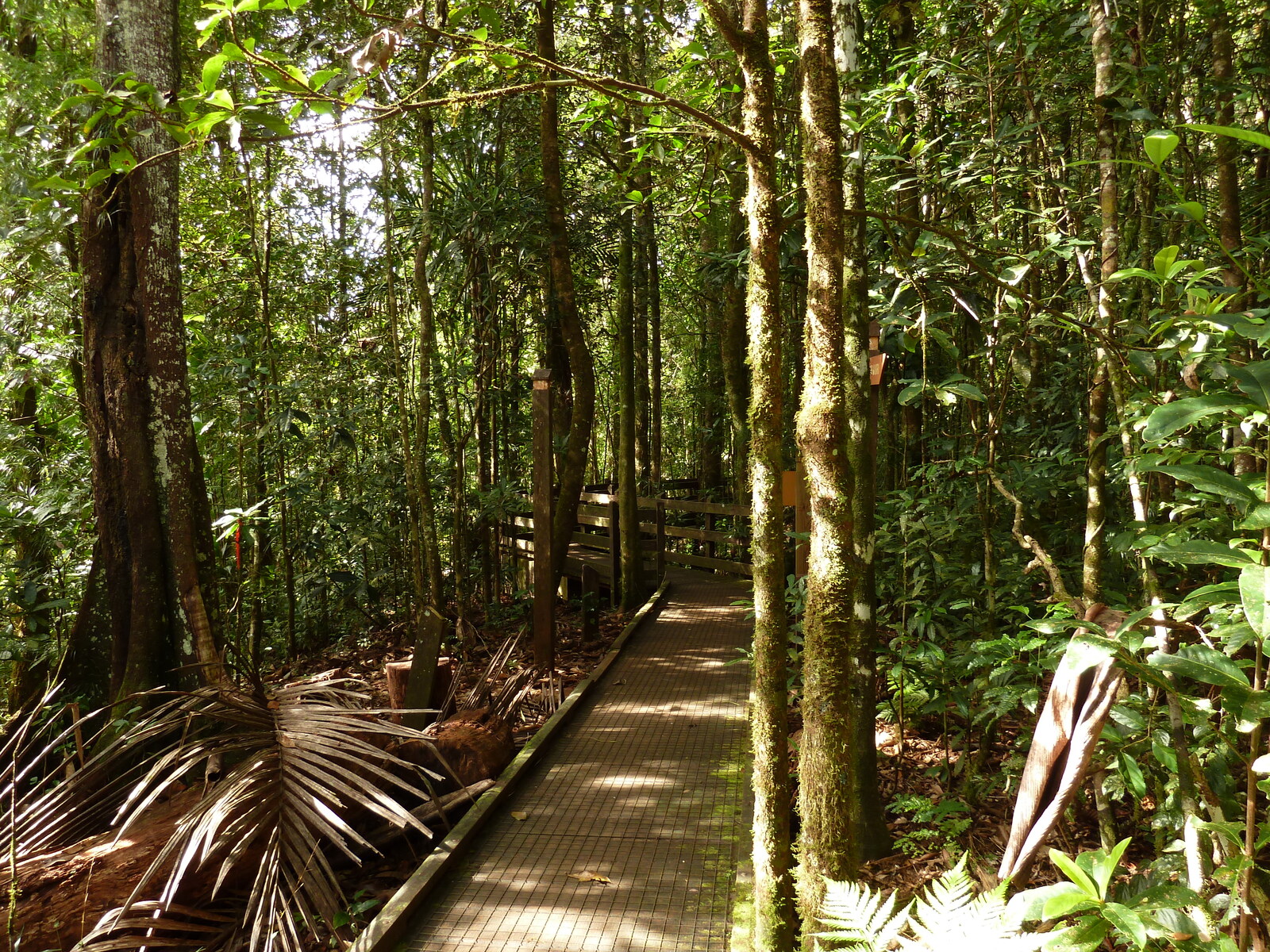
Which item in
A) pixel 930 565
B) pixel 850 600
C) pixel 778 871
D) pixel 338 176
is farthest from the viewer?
pixel 338 176

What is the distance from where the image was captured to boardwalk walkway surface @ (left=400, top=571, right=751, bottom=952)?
3143 millimetres

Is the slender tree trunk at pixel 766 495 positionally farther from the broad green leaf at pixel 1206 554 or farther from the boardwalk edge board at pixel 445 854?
the boardwalk edge board at pixel 445 854

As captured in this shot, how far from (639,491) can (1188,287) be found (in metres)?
12.8

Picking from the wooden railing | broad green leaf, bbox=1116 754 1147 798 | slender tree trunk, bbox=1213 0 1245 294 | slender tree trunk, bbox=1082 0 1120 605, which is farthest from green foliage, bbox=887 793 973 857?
the wooden railing

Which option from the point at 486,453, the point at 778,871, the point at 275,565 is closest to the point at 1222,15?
the point at 778,871

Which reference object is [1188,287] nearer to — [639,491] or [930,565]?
[930,565]

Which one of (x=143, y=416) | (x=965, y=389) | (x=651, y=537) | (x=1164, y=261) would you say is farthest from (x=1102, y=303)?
(x=651, y=537)

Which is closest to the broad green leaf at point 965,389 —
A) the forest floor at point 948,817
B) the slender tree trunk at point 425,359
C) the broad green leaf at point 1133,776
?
the broad green leaf at point 1133,776

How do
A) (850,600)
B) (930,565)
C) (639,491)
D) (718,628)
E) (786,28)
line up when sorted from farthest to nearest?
(639,491) → (718,628) → (786,28) → (930,565) → (850,600)

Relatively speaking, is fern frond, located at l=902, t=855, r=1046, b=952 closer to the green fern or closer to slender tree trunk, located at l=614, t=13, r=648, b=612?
the green fern

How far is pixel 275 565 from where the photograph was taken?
1034 centimetres

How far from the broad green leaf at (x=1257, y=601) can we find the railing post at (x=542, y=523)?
5024 mm

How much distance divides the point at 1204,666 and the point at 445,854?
10.6 feet

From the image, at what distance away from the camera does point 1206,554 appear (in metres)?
1.35
